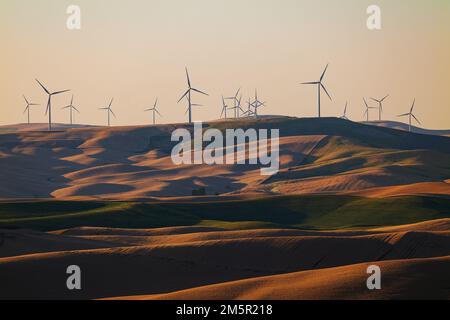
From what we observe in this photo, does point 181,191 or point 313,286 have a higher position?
point 313,286

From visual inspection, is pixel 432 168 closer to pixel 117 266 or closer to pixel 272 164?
pixel 272 164

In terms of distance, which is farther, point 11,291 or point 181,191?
point 181,191

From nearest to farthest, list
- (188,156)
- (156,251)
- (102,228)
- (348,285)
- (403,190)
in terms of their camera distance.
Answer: (348,285) < (156,251) < (102,228) < (403,190) < (188,156)

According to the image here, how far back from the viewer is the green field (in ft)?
244

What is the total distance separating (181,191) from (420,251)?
71166mm

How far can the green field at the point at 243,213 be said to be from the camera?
244 feet

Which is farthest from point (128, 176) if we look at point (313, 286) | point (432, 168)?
point (313, 286)

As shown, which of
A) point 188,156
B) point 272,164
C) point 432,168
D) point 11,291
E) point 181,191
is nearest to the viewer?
point 11,291

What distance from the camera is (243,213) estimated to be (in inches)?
3351

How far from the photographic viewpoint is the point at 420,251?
51.7 meters
